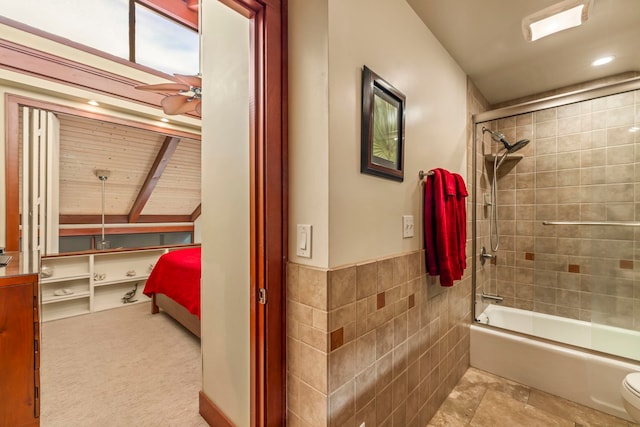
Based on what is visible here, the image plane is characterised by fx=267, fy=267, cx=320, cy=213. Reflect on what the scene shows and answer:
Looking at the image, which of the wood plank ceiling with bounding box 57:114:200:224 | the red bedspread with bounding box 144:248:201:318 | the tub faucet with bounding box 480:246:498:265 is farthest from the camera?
the wood plank ceiling with bounding box 57:114:200:224

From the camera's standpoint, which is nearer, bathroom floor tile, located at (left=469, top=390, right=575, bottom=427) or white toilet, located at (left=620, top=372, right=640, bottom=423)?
white toilet, located at (left=620, top=372, right=640, bottom=423)

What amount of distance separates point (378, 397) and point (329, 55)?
1447mm

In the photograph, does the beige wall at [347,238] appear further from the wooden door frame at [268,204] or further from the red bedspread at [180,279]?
the red bedspread at [180,279]

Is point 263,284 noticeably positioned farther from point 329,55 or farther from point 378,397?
point 329,55

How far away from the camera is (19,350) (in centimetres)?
103

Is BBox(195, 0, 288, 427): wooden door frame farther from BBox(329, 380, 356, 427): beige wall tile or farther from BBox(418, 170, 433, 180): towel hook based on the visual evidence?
BBox(418, 170, 433, 180): towel hook

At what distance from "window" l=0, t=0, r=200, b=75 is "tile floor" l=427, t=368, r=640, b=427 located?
449cm

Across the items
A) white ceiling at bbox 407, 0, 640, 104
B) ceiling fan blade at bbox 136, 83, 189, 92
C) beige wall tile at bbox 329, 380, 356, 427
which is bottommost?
beige wall tile at bbox 329, 380, 356, 427

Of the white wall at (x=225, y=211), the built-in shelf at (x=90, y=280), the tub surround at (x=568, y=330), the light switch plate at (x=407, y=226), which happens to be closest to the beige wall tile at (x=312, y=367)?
the white wall at (x=225, y=211)

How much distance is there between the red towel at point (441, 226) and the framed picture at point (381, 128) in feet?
1.04

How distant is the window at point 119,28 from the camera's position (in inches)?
103

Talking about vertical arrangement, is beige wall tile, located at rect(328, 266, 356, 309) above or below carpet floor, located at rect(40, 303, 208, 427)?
above

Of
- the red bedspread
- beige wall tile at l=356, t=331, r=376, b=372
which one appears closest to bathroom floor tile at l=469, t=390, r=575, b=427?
beige wall tile at l=356, t=331, r=376, b=372

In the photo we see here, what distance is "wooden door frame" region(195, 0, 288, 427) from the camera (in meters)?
1.08
